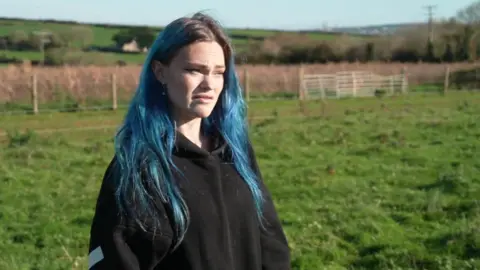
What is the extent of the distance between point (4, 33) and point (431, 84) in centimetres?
2649

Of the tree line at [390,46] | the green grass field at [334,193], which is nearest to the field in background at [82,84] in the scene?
the green grass field at [334,193]

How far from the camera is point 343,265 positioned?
6.45 m

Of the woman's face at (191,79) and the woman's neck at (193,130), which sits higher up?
the woman's face at (191,79)

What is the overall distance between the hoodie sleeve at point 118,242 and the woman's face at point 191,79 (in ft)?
1.06

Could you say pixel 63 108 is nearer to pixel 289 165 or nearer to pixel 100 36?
pixel 100 36

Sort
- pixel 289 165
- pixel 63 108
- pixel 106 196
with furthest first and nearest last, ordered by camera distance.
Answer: pixel 63 108 → pixel 289 165 → pixel 106 196

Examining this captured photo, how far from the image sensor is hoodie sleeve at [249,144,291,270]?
2619 mm

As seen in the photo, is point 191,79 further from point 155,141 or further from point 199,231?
point 199,231

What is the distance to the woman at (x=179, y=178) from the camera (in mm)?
2223

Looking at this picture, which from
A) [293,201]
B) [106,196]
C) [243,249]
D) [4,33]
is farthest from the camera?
[4,33]

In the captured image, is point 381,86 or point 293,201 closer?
point 293,201

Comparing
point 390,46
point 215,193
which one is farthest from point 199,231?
point 390,46

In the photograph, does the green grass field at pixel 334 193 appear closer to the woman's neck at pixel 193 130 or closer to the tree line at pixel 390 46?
the woman's neck at pixel 193 130

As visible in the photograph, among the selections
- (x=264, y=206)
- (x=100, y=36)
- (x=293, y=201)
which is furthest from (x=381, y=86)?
(x=264, y=206)
